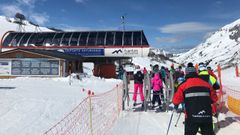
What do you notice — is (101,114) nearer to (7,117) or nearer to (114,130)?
(114,130)

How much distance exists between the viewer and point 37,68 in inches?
1029

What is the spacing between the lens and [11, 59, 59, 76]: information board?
26000 mm

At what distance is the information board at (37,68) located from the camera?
2600cm

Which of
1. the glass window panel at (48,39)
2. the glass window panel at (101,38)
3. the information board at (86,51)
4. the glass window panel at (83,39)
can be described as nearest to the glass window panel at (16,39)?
the glass window panel at (48,39)

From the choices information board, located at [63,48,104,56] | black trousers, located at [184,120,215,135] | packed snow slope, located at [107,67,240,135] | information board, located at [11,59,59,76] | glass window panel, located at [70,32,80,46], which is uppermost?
glass window panel, located at [70,32,80,46]

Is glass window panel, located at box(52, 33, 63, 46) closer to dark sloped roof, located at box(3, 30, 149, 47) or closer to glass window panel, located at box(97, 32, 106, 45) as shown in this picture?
dark sloped roof, located at box(3, 30, 149, 47)

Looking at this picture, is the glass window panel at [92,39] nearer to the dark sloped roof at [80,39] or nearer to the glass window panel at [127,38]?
the dark sloped roof at [80,39]

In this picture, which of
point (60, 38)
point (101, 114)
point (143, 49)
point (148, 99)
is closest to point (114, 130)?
point (101, 114)

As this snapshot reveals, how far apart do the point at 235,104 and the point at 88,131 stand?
5694 mm

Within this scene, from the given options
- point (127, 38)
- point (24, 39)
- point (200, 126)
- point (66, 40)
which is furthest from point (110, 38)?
point (200, 126)

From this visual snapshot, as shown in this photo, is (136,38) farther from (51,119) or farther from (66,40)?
(51,119)

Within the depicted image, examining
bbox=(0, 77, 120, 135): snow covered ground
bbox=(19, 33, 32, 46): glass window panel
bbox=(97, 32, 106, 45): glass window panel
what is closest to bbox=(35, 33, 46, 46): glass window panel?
bbox=(19, 33, 32, 46): glass window panel

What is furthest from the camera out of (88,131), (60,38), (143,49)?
(60,38)

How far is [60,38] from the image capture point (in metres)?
32.6
